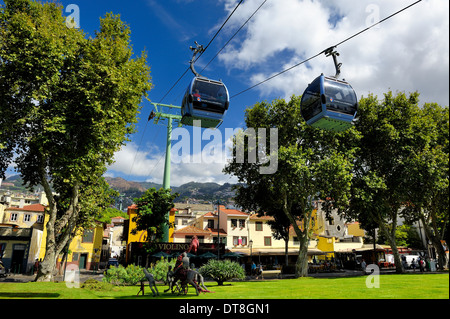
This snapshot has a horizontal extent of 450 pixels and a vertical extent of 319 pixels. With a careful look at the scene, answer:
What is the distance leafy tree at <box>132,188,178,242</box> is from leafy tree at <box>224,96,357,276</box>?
886 cm

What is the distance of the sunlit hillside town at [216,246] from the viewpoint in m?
33.7

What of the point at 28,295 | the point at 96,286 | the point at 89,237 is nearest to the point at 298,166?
the point at 96,286

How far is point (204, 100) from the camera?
494 inches

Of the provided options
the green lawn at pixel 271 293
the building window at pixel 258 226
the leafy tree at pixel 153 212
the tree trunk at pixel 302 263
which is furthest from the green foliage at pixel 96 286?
the building window at pixel 258 226

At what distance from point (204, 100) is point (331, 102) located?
198 inches

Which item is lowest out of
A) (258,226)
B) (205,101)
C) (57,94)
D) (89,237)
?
(89,237)

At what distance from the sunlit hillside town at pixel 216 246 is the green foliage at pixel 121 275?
16281 mm

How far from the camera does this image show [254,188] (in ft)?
99.8

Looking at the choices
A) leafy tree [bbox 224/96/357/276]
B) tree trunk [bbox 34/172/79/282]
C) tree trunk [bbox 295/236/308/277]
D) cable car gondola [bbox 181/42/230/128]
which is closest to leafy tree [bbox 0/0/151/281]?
tree trunk [bbox 34/172/79/282]

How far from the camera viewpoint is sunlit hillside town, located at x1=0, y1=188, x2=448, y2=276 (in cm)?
3366

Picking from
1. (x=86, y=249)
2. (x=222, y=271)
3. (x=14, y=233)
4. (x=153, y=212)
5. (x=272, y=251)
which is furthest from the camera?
(x=272, y=251)

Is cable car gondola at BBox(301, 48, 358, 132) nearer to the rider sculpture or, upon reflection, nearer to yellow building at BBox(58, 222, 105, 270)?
the rider sculpture

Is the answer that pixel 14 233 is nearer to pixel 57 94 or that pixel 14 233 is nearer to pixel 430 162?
pixel 57 94

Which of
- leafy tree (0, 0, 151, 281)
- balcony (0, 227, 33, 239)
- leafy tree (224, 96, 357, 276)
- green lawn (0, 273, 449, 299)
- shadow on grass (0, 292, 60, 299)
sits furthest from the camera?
balcony (0, 227, 33, 239)
